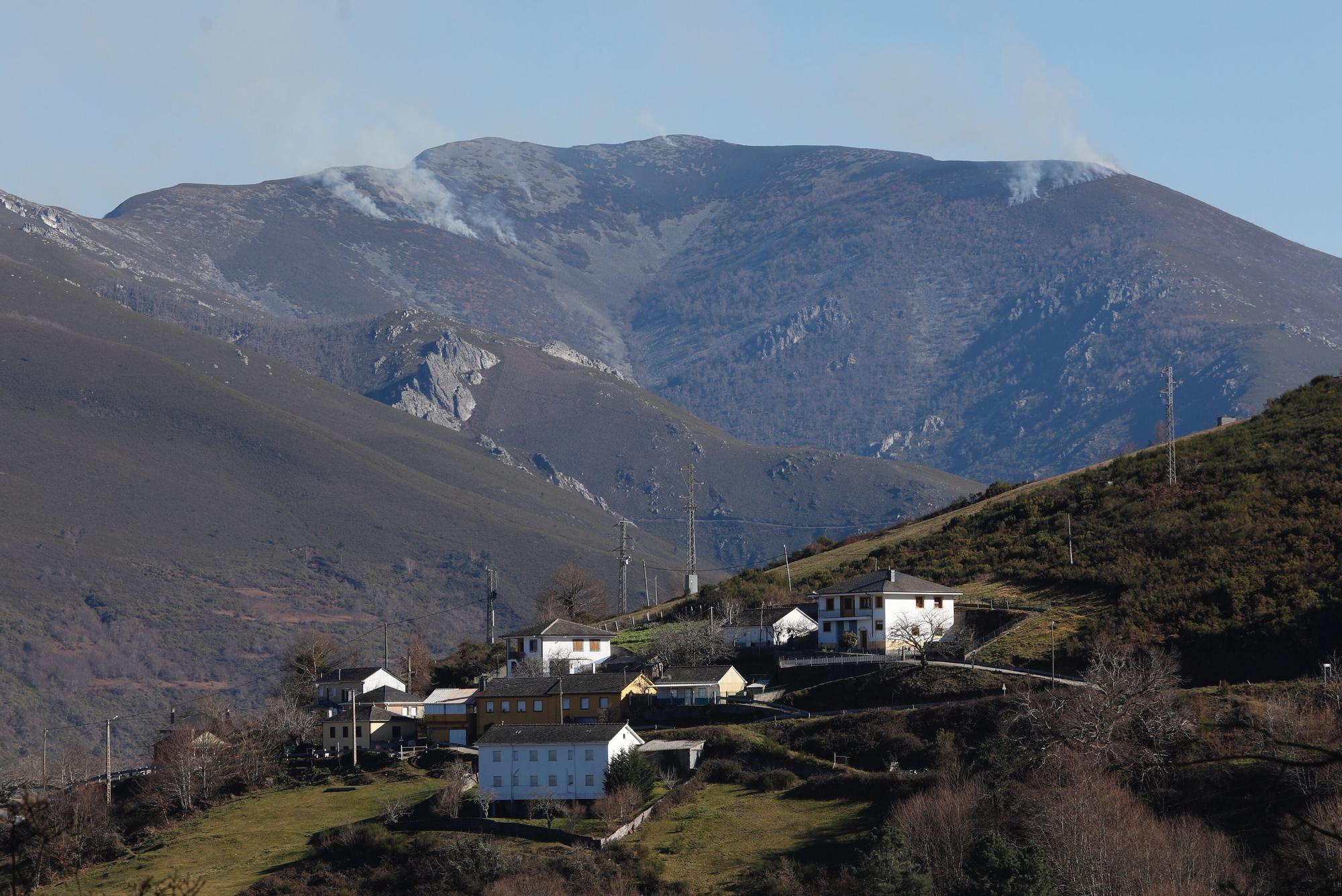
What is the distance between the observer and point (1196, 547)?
326 feet

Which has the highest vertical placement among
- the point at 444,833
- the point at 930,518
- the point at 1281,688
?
the point at 930,518

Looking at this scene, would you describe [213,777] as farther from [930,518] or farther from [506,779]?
[930,518]

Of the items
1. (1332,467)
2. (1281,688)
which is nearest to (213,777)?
(1281,688)

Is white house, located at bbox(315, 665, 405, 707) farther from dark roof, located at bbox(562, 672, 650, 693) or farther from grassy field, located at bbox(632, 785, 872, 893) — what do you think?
grassy field, located at bbox(632, 785, 872, 893)

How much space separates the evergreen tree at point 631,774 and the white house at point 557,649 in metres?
26.9

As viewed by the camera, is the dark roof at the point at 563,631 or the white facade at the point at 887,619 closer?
the white facade at the point at 887,619

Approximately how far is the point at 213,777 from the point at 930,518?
76783mm

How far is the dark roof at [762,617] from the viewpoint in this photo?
104 meters

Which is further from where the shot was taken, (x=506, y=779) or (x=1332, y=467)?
(x=1332, y=467)

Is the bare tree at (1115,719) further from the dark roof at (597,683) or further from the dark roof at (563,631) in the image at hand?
the dark roof at (563,631)

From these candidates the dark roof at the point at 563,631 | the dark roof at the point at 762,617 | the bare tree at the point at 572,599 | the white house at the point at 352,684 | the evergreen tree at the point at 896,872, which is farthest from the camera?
the bare tree at the point at 572,599

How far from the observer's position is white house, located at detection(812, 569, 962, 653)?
94.9 meters

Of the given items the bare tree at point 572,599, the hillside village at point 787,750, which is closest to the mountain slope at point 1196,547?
the hillside village at point 787,750

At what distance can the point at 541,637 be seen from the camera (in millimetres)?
107312
